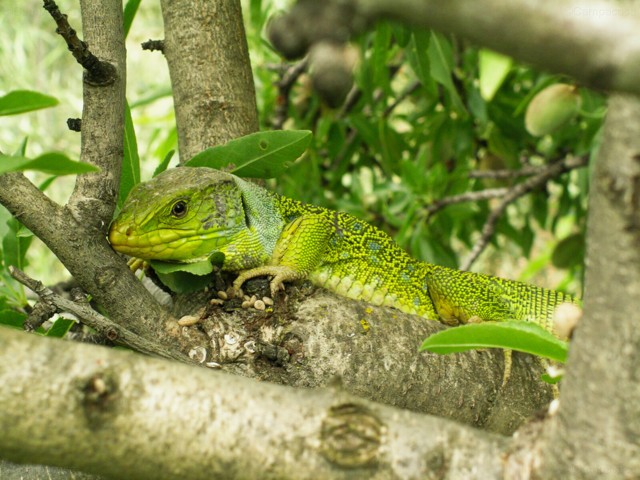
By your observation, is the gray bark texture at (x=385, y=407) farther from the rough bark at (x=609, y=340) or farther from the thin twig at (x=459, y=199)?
the thin twig at (x=459, y=199)

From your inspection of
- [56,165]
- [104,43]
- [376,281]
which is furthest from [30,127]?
[56,165]

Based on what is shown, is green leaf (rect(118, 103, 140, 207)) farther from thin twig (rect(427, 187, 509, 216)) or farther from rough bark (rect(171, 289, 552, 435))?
thin twig (rect(427, 187, 509, 216))

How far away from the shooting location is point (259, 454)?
1.05 metres

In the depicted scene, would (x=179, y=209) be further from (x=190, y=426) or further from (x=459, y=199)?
(x=459, y=199)

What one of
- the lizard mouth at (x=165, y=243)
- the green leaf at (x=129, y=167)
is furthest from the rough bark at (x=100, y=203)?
the green leaf at (x=129, y=167)

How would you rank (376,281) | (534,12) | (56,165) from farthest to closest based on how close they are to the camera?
(376,281)
(56,165)
(534,12)

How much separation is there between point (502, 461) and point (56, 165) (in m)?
0.88

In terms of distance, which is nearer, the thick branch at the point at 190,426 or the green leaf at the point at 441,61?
the thick branch at the point at 190,426

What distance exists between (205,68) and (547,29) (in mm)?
2088

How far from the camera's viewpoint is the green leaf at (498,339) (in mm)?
1297

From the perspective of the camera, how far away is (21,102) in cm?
131

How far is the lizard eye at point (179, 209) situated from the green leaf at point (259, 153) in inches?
5.3

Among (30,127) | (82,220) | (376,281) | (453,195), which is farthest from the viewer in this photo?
(30,127)

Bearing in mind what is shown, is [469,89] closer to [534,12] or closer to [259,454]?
[259,454]
